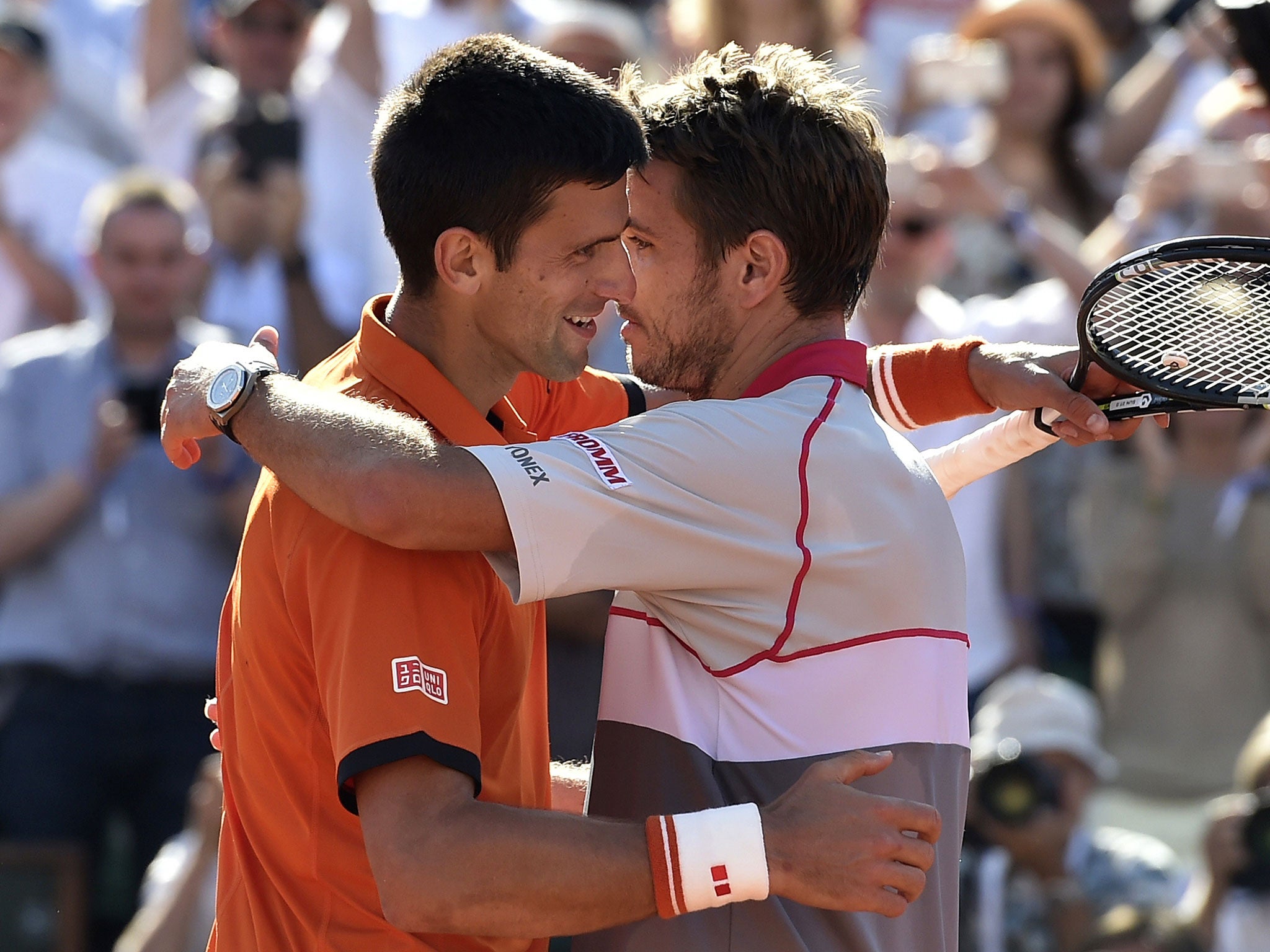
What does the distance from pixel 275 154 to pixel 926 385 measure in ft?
14.4

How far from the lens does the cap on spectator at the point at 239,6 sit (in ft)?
24.3

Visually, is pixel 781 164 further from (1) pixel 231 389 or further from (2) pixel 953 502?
(2) pixel 953 502

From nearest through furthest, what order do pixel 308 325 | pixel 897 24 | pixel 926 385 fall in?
1. pixel 926 385
2. pixel 308 325
3. pixel 897 24

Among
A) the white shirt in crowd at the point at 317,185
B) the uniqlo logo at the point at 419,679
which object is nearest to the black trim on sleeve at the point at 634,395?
the uniqlo logo at the point at 419,679

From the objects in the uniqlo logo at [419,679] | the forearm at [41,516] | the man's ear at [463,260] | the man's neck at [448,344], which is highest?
the man's ear at [463,260]

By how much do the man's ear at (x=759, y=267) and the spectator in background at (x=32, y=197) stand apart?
4.94 metres

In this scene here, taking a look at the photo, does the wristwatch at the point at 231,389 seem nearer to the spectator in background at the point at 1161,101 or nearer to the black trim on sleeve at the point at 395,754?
the black trim on sleeve at the point at 395,754

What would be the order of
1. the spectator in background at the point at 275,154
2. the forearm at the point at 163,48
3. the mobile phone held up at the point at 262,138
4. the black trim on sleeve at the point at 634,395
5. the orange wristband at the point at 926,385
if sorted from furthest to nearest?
the forearm at the point at 163,48
the mobile phone held up at the point at 262,138
the spectator in background at the point at 275,154
the black trim on sleeve at the point at 634,395
the orange wristband at the point at 926,385

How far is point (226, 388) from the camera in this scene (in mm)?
2658

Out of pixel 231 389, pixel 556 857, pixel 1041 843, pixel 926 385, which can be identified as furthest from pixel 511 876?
pixel 1041 843

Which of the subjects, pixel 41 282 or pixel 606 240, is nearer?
pixel 606 240

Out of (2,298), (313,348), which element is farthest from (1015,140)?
(2,298)

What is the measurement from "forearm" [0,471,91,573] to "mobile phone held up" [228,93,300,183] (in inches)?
59.7

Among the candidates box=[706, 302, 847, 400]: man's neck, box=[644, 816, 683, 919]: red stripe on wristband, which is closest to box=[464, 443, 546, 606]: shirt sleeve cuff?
box=[644, 816, 683, 919]: red stripe on wristband
